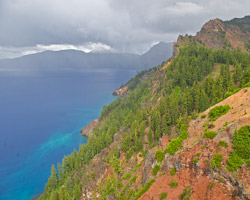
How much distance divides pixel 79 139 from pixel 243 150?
12341cm

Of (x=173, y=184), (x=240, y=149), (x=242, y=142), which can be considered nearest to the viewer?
(x=240, y=149)

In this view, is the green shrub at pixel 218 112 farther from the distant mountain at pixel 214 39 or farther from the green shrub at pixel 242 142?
the distant mountain at pixel 214 39

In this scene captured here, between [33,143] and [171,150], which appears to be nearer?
[171,150]

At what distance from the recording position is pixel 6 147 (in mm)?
122625

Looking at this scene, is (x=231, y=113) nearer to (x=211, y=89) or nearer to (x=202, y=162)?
(x=202, y=162)

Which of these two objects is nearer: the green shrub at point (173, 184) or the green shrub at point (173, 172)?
the green shrub at point (173, 184)

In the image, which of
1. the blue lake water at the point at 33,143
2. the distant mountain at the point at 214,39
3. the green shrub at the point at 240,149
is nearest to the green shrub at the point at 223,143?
the green shrub at the point at 240,149

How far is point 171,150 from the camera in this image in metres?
33.8

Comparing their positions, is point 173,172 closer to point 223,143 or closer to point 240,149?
point 223,143

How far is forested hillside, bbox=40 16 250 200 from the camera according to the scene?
24.3 meters

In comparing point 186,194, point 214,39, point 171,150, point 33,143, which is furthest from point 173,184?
point 214,39

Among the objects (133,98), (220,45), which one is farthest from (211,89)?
(220,45)

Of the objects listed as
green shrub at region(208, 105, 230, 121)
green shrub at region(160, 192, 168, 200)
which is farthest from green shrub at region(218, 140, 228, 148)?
green shrub at region(160, 192, 168, 200)

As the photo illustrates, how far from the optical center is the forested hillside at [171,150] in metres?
24.3
